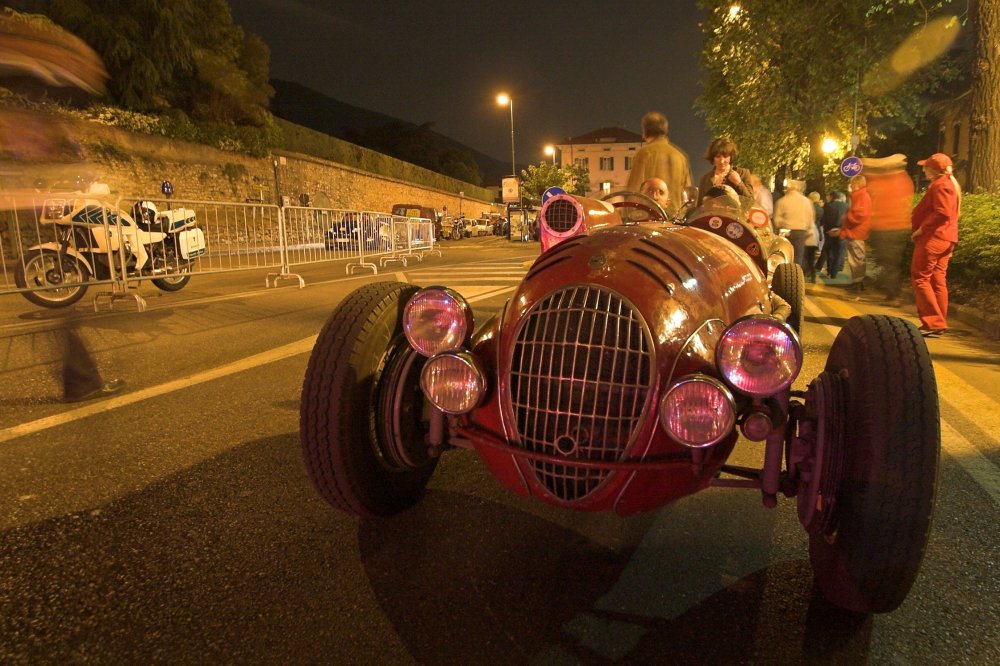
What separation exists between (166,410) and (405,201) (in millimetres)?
47954

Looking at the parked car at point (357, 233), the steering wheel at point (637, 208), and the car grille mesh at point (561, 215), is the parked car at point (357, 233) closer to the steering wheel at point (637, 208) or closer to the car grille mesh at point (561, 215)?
the steering wheel at point (637, 208)

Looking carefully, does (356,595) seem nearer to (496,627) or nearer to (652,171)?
(496,627)

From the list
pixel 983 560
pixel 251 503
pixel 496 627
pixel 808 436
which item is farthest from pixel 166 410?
pixel 983 560

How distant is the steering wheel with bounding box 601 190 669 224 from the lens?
12.0 ft

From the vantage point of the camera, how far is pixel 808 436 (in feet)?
6.18

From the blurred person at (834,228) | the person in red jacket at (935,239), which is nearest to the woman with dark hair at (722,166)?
the person in red jacket at (935,239)

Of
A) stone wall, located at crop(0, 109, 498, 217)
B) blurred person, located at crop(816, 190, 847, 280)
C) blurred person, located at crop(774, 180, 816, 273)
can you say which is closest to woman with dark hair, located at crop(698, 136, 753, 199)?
blurred person, located at crop(774, 180, 816, 273)

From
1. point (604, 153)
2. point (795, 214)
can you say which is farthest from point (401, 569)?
point (604, 153)

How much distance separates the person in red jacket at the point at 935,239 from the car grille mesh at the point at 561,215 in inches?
200

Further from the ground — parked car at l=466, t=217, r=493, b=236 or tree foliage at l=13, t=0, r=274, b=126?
tree foliage at l=13, t=0, r=274, b=126

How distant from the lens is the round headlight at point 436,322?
2094 millimetres

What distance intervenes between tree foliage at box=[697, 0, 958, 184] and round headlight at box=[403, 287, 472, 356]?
1564cm

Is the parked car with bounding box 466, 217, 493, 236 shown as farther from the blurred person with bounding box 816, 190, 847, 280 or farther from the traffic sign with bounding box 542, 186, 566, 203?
Answer: the traffic sign with bounding box 542, 186, 566, 203

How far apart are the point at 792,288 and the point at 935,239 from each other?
98.1 inches
